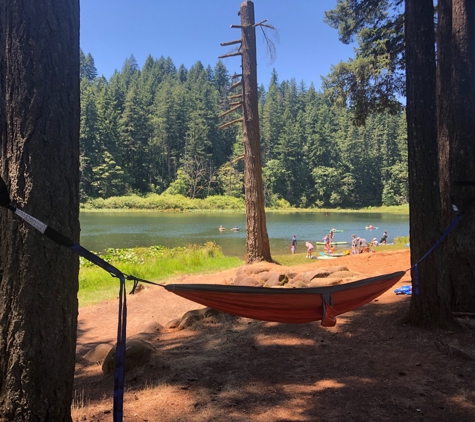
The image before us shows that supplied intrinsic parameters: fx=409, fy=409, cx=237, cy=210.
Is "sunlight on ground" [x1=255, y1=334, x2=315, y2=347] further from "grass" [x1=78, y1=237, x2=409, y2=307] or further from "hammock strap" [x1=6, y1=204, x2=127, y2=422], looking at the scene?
"grass" [x1=78, y1=237, x2=409, y2=307]

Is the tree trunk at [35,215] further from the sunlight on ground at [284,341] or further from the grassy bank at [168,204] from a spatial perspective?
the grassy bank at [168,204]

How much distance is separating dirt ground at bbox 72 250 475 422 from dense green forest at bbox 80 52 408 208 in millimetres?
43657

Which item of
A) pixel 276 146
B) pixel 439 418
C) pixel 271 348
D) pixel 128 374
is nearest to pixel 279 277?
pixel 271 348

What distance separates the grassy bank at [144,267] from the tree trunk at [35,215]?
4984mm

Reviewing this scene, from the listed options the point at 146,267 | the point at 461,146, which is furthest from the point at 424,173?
the point at 146,267

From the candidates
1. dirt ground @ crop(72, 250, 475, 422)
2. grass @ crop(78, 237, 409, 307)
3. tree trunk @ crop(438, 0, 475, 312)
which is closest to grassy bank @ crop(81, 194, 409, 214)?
grass @ crop(78, 237, 409, 307)

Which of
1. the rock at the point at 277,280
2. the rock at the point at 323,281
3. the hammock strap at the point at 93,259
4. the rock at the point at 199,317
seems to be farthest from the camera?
the rock at the point at 277,280

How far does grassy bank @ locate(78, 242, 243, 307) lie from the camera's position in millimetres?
7270

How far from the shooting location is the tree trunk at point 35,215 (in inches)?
64.1

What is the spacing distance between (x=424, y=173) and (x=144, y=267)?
627cm

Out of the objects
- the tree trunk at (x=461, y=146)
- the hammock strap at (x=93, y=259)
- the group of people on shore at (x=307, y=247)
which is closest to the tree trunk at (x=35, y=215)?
the hammock strap at (x=93, y=259)

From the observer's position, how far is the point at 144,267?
8.45 metres

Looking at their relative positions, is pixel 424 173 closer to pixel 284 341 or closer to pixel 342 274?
pixel 284 341

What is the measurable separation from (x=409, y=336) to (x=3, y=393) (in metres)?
2.96
